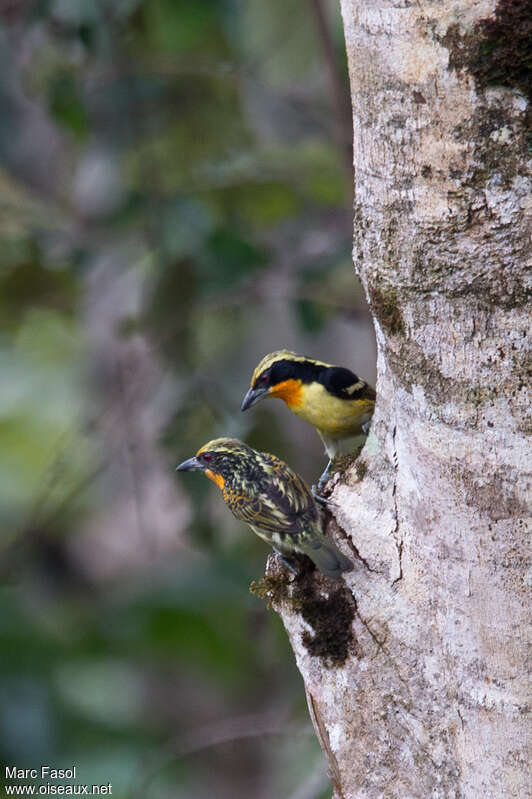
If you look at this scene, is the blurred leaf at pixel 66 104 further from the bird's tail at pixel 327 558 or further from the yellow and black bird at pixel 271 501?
the bird's tail at pixel 327 558

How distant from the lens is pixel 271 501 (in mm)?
3234

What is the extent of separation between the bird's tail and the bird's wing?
2.96ft

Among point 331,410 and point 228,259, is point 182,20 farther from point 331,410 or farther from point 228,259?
point 331,410

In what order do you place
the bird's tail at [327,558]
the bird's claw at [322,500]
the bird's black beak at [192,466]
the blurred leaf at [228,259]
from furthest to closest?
the blurred leaf at [228,259]
the bird's black beak at [192,466]
the bird's claw at [322,500]
the bird's tail at [327,558]

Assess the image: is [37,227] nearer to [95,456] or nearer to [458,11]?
[95,456]

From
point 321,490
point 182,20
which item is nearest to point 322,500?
point 321,490

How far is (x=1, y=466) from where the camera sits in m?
10.6

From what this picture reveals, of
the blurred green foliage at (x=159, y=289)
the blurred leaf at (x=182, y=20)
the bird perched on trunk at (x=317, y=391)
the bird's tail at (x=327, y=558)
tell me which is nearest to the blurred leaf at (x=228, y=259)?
the blurred green foliage at (x=159, y=289)

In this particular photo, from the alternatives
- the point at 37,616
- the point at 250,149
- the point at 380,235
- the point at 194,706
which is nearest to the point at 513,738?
the point at 380,235

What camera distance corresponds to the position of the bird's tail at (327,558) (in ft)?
9.32

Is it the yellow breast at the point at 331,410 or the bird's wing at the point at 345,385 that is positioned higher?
the bird's wing at the point at 345,385

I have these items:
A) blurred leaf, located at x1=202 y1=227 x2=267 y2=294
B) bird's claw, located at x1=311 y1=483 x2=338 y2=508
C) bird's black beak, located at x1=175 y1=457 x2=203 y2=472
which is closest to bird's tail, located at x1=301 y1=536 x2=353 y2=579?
bird's claw, located at x1=311 y1=483 x2=338 y2=508

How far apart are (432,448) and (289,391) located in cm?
133

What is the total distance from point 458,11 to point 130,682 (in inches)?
359
